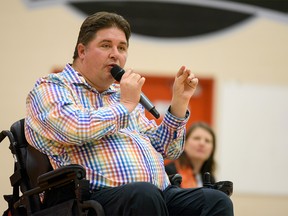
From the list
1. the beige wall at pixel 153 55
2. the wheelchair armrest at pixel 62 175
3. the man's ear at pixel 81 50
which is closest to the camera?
the wheelchair armrest at pixel 62 175

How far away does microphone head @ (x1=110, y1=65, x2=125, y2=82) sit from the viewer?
2323mm

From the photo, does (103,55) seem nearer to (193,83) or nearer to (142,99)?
(142,99)

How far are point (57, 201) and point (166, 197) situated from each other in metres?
0.45

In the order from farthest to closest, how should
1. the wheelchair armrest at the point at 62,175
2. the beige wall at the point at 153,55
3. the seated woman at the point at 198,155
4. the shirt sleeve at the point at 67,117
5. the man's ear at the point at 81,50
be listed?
the beige wall at the point at 153,55
the seated woman at the point at 198,155
the man's ear at the point at 81,50
the shirt sleeve at the point at 67,117
the wheelchair armrest at the point at 62,175

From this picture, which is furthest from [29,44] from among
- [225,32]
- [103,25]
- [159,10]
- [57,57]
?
[103,25]

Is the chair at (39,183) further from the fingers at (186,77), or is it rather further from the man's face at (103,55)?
the fingers at (186,77)

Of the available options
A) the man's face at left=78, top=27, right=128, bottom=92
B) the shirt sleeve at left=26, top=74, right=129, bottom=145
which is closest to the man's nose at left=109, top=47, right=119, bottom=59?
the man's face at left=78, top=27, right=128, bottom=92

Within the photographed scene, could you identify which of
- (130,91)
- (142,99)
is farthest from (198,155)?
(130,91)

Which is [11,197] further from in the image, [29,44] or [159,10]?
[159,10]

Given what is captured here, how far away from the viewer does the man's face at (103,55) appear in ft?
7.80

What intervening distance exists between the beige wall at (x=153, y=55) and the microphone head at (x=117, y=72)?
2.82 metres

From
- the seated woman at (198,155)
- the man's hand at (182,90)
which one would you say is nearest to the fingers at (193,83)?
the man's hand at (182,90)

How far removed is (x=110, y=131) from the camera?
2.15 m

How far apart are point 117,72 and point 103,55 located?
0.35 ft
